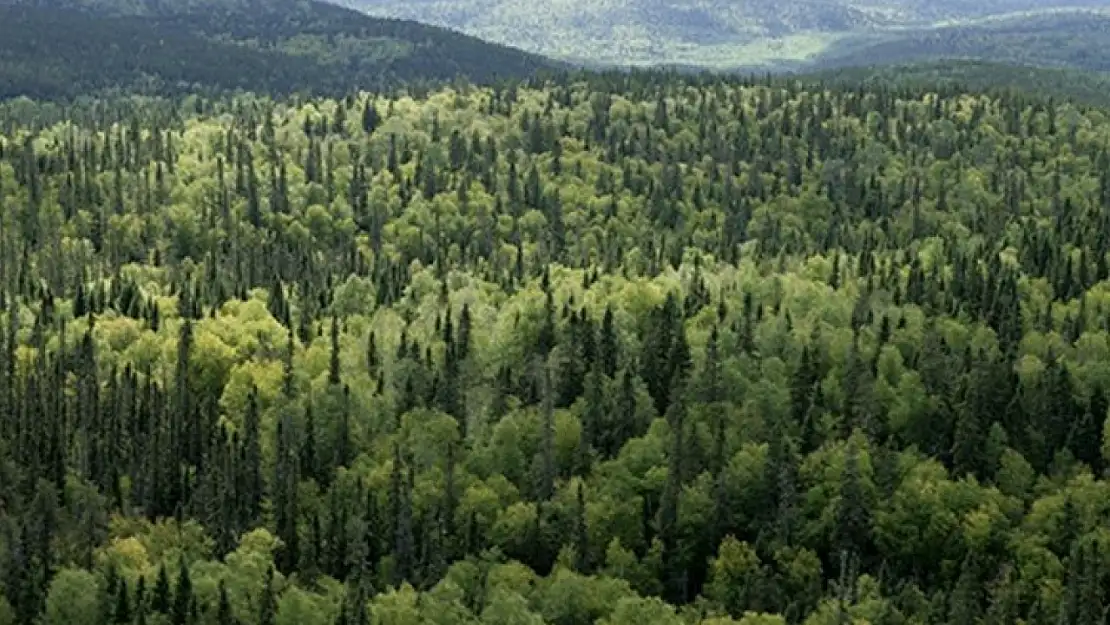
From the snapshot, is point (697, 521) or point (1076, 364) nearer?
point (697, 521)

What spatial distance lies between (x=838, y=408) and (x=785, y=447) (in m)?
17.7

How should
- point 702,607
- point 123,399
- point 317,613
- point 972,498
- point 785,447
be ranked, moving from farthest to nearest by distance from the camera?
point 123,399
point 785,447
point 972,498
point 702,607
point 317,613

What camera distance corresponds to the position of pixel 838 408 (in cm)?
19212

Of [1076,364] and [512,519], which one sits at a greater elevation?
[1076,364]

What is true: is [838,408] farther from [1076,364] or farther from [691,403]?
[1076,364]

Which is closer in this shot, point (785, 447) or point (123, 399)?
point (785, 447)

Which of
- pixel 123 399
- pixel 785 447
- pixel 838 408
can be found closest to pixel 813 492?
pixel 785 447

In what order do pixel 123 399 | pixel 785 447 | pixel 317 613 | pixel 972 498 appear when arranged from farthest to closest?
1. pixel 123 399
2. pixel 785 447
3. pixel 972 498
4. pixel 317 613

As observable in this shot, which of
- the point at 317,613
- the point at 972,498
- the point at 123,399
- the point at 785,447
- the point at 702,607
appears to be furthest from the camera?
the point at 123,399

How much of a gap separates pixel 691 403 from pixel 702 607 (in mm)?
41364

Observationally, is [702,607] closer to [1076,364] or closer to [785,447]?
[785,447]

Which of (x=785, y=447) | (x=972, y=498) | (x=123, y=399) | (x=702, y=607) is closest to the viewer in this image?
(x=702, y=607)

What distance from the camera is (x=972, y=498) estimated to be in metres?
166

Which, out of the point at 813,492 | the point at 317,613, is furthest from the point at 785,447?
the point at 317,613
